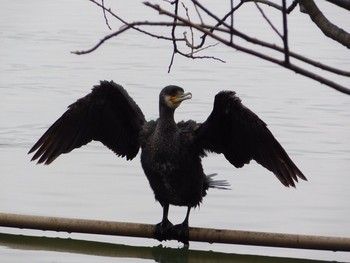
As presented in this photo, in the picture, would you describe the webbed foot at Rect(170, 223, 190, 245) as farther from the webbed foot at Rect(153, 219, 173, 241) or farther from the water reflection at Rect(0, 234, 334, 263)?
the water reflection at Rect(0, 234, 334, 263)

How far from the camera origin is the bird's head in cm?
505

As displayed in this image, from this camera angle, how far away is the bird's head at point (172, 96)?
5055mm

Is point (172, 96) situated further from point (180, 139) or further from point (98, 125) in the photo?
point (98, 125)

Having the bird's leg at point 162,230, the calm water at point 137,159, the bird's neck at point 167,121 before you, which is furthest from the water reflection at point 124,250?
the bird's neck at point 167,121

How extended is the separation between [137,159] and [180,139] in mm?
2708

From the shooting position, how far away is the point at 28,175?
713 centimetres

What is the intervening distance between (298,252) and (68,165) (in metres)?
2.47

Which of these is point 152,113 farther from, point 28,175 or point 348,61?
point 348,61

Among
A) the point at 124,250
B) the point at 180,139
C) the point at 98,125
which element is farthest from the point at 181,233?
the point at 98,125

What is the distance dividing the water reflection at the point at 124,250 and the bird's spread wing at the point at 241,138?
60cm

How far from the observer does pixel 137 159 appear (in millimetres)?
7734

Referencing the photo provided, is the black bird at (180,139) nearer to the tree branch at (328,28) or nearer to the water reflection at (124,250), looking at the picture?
the water reflection at (124,250)

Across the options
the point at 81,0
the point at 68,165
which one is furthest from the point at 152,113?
the point at 81,0

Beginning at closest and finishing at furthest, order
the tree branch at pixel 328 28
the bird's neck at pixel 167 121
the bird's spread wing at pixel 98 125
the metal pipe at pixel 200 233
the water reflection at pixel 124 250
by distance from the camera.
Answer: the tree branch at pixel 328 28
the metal pipe at pixel 200 233
the bird's neck at pixel 167 121
the bird's spread wing at pixel 98 125
the water reflection at pixel 124 250
